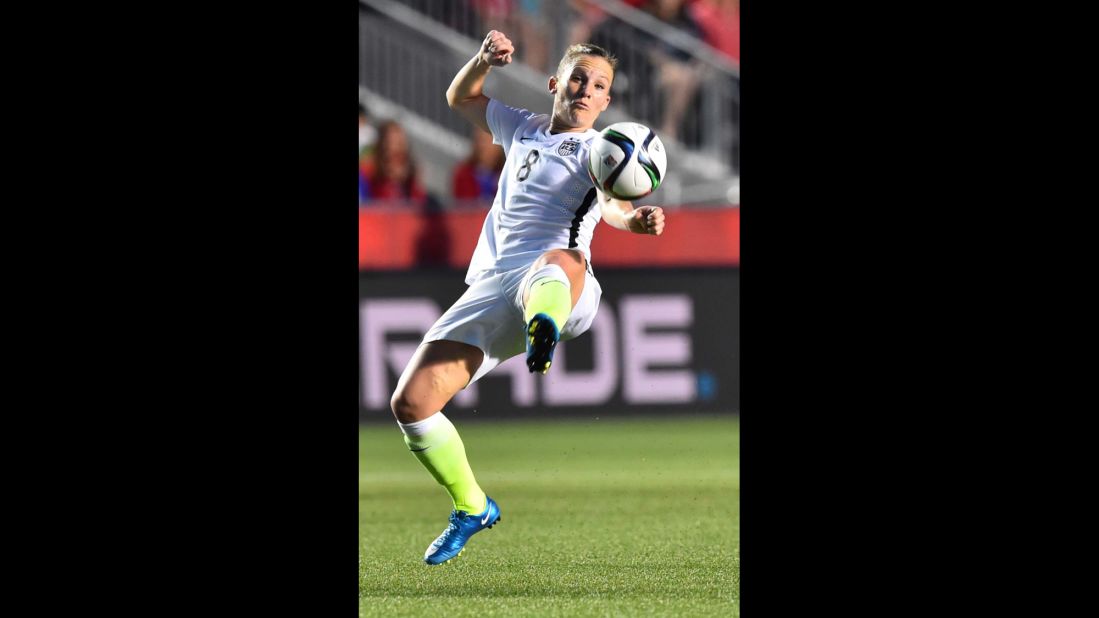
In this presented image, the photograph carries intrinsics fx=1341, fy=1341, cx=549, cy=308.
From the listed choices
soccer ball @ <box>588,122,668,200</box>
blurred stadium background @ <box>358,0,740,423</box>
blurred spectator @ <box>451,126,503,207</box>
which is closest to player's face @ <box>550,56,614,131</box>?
soccer ball @ <box>588,122,668,200</box>

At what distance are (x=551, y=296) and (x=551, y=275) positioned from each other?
125mm

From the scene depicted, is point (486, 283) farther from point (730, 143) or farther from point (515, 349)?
point (730, 143)

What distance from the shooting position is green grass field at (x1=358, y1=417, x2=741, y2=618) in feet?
16.9

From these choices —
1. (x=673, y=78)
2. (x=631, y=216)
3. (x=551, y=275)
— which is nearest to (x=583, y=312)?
(x=551, y=275)

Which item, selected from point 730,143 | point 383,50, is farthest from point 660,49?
point 383,50

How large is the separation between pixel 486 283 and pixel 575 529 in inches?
68.1

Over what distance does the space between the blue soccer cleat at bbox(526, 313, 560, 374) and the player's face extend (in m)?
1.08

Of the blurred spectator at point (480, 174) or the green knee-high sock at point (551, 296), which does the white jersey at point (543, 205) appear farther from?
the blurred spectator at point (480, 174)

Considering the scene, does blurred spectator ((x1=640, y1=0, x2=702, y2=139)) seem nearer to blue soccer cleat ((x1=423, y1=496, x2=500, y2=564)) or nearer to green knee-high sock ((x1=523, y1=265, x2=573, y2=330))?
blue soccer cleat ((x1=423, y1=496, x2=500, y2=564))

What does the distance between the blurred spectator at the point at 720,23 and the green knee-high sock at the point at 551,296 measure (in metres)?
8.43

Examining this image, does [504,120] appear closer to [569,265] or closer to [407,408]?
[569,265]

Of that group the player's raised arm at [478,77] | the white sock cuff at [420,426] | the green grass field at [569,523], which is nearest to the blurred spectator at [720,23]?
the green grass field at [569,523]

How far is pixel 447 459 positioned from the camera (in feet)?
18.3

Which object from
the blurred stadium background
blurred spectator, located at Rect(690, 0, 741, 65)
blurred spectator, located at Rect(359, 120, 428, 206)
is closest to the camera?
the blurred stadium background
